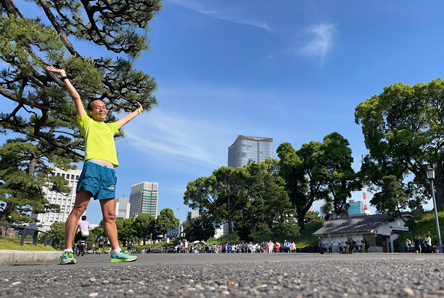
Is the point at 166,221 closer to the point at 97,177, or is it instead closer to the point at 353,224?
the point at 353,224

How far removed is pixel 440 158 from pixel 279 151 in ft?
62.0

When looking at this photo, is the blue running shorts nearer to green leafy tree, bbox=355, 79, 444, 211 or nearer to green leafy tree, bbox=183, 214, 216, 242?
green leafy tree, bbox=355, 79, 444, 211

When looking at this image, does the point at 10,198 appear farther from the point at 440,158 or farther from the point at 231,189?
the point at 231,189

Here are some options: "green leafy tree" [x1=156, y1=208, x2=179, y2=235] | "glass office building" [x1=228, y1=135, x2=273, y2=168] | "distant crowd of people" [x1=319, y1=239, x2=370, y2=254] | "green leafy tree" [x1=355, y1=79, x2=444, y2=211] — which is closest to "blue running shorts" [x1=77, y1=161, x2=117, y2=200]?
"distant crowd of people" [x1=319, y1=239, x2=370, y2=254]

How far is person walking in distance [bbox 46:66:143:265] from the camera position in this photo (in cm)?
387

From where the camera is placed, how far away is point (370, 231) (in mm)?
28812

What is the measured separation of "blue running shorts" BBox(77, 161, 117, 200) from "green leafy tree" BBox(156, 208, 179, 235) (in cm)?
7758

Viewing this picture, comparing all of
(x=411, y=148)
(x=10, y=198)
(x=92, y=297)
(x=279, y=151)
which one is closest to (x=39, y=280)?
(x=92, y=297)

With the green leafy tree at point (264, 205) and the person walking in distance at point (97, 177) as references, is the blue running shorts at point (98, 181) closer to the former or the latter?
the person walking in distance at point (97, 177)

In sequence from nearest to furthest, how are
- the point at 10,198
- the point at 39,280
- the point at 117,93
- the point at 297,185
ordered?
the point at 39,280 < the point at 117,93 < the point at 10,198 < the point at 297,185

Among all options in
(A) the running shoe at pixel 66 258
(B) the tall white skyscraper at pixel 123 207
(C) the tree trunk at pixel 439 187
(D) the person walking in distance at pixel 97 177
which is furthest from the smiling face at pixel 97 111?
(B) the tall white skyscraper at pixel 123 207

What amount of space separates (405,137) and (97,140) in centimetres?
2989

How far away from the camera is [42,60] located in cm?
754

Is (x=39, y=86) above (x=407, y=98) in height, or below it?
below
